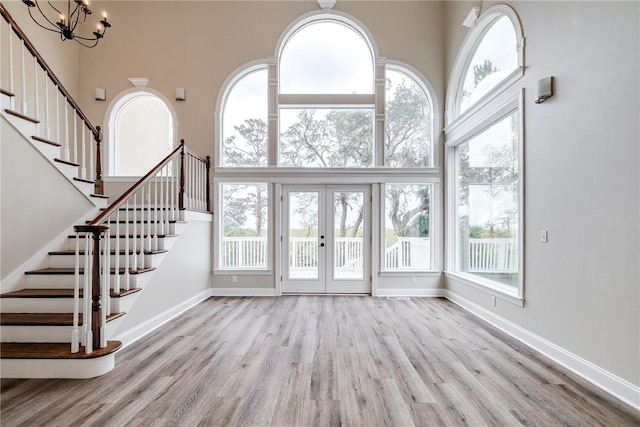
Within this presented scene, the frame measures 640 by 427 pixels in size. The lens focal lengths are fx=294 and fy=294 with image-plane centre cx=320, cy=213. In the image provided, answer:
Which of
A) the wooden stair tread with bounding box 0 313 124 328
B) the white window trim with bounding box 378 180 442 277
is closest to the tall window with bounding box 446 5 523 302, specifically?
the white window trim with bounding box 378 180 442 277

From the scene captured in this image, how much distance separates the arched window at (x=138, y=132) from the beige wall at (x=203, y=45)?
0.63 ft

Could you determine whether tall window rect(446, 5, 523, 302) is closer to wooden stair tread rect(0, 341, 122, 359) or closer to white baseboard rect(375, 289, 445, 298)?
white baseboard rect(375, 289, 445, 298)

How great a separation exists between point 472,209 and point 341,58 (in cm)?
340

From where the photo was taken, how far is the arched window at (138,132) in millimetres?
5172

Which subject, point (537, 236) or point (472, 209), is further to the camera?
point (472, 209)

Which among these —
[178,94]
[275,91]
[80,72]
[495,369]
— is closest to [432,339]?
[495,369]

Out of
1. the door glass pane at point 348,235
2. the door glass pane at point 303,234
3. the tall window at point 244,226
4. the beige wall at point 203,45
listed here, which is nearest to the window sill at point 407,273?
the door glass pane at point 348,235

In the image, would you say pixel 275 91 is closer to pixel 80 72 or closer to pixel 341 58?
pixel 341 58

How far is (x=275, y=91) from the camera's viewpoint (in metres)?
5.11

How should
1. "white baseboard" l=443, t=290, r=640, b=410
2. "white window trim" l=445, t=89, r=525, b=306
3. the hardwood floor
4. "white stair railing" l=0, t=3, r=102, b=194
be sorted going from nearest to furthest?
the hardwood floor → "white baseboard" l=443, t=290, r=640, b=410 → "white window trim" l=445, t=89, r=525, b=306 → "white stair railing" l=0, t=3, r=102, b=194

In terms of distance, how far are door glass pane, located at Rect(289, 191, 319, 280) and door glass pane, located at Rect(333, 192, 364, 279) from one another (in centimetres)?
35

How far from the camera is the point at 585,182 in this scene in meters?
2.38

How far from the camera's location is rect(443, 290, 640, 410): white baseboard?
201cm

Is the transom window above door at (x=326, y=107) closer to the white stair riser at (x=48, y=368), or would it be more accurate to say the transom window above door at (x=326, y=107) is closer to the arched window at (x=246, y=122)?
the arched window at (x=246, y=122)
